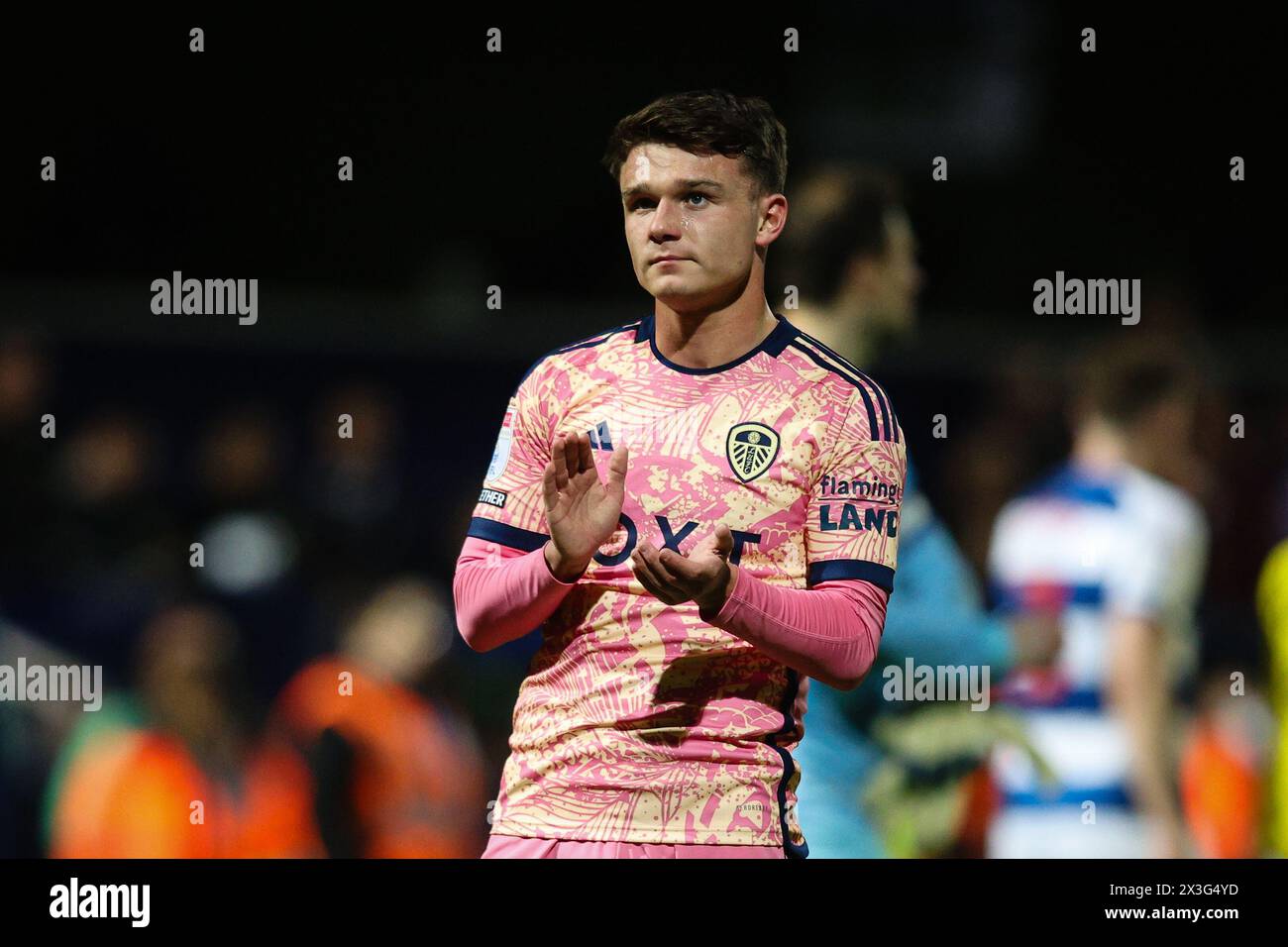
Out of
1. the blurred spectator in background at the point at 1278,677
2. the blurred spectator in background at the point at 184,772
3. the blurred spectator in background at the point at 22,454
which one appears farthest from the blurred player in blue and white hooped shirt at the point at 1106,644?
the blurred spectator in background at the point at 22,454

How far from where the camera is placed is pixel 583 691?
2.89 meters

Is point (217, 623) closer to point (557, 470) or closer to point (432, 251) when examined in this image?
point (432, 251)

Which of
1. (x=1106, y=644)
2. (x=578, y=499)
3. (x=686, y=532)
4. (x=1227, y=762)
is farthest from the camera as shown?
(x=1227, y=762)

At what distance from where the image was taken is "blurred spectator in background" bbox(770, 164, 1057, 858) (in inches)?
158

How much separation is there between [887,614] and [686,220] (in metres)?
1.28

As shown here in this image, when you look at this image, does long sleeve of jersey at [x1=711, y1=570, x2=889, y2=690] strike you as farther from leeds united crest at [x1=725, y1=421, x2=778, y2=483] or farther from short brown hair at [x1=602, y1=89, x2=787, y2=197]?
short brown hair at [x1=602, y1=89, x2=787, y2=197]

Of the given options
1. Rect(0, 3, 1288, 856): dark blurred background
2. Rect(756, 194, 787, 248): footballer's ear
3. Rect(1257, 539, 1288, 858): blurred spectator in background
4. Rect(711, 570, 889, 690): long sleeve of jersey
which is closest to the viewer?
Rect(711, 570, 889, 690): long sleeve of jersey

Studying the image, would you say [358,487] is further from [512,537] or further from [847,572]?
[847,572]

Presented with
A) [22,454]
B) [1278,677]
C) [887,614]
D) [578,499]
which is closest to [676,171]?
[578,499]

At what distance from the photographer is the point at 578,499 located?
280 centimetres

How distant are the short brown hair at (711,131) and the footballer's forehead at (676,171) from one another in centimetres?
1

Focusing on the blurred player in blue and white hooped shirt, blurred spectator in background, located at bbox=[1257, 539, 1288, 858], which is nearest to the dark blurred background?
blurred spectator in background, located at bbox=[1257, 539, 1288, 858]
